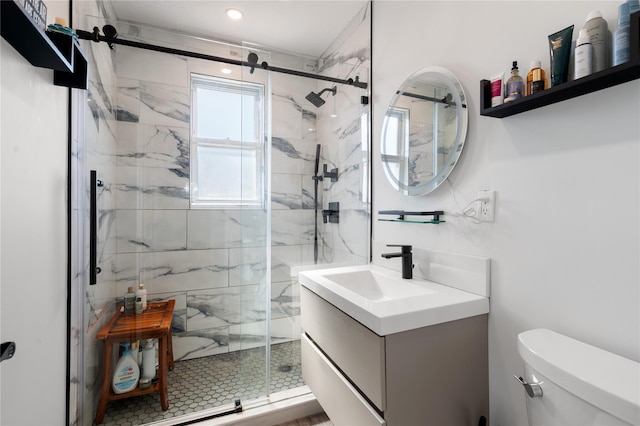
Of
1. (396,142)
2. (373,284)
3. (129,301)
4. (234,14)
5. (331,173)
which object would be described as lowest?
(129,301)

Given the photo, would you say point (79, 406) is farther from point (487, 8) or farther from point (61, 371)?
point (487, 8)

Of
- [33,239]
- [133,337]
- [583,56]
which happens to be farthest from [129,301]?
[583,56]

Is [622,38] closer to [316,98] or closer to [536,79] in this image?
[536,79]

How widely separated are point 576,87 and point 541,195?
330 mm

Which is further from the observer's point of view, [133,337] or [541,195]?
[133,337]

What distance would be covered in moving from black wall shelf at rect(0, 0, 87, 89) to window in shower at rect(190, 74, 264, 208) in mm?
757

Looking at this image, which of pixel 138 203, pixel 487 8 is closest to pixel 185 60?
pixel 138 203

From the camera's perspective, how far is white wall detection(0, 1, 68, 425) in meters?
0.85

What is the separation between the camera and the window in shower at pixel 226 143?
1.77 metres

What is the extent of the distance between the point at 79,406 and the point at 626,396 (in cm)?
206

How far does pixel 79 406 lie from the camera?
1.43 meters

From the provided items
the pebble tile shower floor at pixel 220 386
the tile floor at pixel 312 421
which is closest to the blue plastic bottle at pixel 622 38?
the pebble tile shower floor at pixel 220 386

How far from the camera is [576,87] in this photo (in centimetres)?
81

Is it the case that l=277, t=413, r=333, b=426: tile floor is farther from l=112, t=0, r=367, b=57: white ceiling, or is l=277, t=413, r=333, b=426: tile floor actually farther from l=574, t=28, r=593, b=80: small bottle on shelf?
l=112, t=0, r=367, b=57: white ceiling
